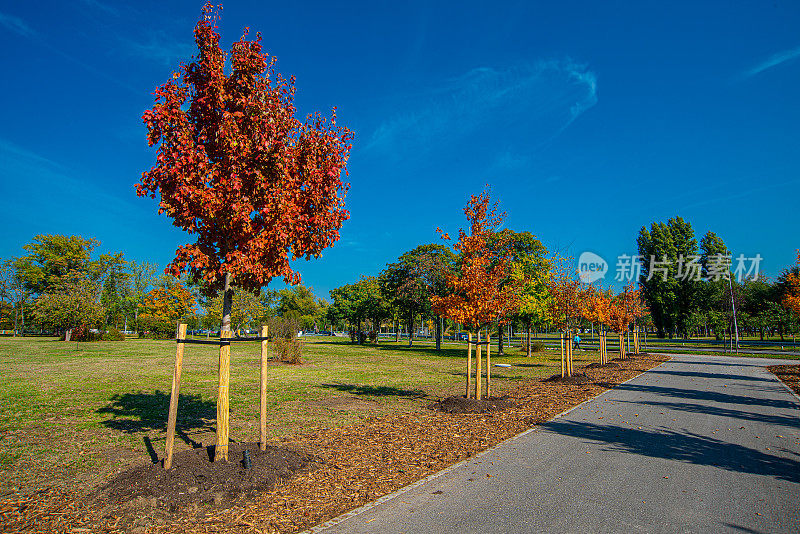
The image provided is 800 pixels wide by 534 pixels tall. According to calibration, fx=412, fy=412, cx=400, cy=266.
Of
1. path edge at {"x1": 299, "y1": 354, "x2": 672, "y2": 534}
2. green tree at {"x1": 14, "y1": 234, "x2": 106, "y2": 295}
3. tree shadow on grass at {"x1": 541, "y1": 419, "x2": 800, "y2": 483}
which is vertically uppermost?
green tree at {"x1": 14, "y1": 234, "x2": 106, "y2": 295}

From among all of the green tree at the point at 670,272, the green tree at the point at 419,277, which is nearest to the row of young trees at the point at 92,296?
the green tree at the point at 419,277

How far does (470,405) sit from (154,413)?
722 cm

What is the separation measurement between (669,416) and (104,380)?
1686 cm

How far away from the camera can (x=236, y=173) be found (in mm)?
5480

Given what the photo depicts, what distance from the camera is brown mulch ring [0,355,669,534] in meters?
4.07

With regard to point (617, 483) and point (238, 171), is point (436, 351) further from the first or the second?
point (238, 171)

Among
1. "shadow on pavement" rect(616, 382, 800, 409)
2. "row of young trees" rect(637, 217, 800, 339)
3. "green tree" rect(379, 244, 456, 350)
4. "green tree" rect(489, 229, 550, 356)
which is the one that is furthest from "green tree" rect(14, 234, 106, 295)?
"row of young trees" rect(637, 217, 800, 339)

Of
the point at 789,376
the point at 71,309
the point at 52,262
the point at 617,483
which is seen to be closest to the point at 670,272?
the point at 789,376

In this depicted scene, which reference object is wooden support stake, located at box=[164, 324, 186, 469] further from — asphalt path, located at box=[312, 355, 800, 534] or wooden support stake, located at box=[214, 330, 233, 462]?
asphalt path, located at box=[312, 355, 800, 534]

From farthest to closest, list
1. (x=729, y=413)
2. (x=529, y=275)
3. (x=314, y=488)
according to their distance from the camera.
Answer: (x=529, y=275)
(x=729, y=413)
(x=314, y=488)

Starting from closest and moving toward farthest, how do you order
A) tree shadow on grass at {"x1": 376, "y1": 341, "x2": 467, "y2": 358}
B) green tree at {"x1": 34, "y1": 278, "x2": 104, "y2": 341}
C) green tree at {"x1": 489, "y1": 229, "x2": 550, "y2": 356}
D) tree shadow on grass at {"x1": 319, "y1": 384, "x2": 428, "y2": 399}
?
tree shadow on grass at {"x1": 319, "y1": 384, "x2": 428, "y2": 399} → green tree at {"x1": 489, "y1": 229, "x2": 550, "y2": 356} → tree shadow on grass at {"x1": 376, "y1": 341, "x2": 467, "y2": 358} → green tree at {"x1": 34, "y1": 278, "x2": 104, "y2": 341}

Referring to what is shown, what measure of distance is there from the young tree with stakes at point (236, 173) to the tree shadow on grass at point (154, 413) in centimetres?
340

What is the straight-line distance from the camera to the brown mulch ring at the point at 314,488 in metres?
4.07

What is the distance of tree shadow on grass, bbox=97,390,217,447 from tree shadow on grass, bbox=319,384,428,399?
4.22 m
